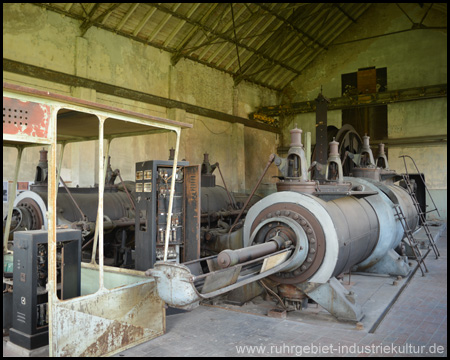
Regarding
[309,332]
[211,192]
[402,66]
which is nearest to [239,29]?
[402,66]

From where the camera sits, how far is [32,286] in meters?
4.08

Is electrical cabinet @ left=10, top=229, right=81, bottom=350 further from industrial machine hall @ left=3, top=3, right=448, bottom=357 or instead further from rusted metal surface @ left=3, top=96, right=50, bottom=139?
rusted metal surface @ left=3, top=96, right=50, bottom=139

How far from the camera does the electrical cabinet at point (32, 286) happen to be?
407 centimetres

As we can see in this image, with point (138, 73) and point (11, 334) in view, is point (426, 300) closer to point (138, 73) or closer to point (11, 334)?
point (11, 334)

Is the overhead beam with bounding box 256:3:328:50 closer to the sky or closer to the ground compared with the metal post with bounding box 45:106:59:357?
closer to the sky

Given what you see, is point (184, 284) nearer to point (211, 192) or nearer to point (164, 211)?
point (164, 211)

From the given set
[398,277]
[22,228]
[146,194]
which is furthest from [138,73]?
[398,277]

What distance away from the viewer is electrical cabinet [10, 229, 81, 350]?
13.3ft

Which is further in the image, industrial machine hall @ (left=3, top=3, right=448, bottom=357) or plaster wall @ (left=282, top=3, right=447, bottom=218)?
plaster wall @ (left=282, top=3, right=447, bottom=218)

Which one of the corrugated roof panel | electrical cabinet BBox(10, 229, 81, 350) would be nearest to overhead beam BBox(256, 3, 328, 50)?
the corrugated roof panel

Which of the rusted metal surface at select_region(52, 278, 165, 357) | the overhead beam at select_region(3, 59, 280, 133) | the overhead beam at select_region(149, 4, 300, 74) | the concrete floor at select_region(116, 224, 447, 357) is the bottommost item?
the concrete floor at select_region(116, 224, 447, 357)

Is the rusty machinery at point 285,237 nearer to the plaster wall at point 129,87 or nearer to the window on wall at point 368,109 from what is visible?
the plaster wall at point 129,87

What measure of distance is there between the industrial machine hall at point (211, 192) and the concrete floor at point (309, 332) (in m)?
0.03

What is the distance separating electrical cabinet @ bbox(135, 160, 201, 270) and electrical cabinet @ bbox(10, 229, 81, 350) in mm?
987
